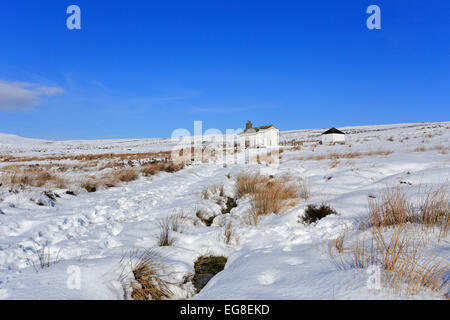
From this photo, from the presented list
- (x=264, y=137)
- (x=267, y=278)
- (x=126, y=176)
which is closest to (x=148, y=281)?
(x=267, y=278)

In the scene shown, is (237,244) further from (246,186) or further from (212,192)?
(212,192)

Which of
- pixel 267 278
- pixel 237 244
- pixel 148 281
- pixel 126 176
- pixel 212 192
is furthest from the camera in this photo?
pixel 126 176

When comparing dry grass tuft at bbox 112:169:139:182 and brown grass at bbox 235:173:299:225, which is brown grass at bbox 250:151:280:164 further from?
brown grass at bbox 235:173:299:225

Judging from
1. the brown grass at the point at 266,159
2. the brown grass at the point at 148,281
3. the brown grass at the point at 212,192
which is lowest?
the brown grass at the point at 148,281

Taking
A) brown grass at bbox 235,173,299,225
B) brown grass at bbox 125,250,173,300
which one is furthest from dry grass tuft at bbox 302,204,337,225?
brown grass at bbox 125,250,173,300

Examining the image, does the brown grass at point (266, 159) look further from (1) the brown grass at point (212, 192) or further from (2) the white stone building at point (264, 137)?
(2) the white stone building at point (264, 137)

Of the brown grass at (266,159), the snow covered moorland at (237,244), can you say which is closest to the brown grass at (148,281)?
the snow covered moorland at (237,244)

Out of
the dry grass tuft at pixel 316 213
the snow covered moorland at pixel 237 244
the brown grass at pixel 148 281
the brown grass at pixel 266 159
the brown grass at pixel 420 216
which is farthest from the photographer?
the brown grass at pixel 266 159

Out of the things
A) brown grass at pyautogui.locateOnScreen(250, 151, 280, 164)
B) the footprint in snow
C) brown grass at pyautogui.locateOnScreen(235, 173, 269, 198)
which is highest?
brown grass at pyautogui.locateOnScreen(250, 151, 280, 164)

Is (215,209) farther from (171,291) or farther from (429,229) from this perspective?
(429,229)

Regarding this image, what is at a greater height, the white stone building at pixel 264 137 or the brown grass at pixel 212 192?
the white stone building at pixel 264 137

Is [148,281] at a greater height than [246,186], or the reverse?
[246,186]

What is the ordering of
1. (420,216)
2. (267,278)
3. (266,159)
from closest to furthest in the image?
(267,278)
(420,216)
(266,159)

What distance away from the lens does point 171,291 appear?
2.51 meters
